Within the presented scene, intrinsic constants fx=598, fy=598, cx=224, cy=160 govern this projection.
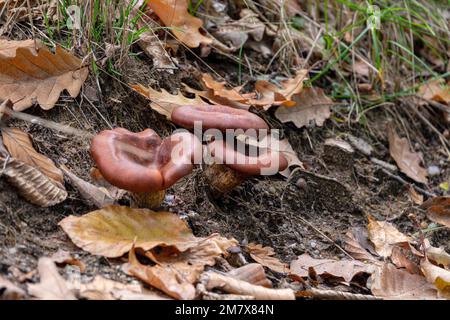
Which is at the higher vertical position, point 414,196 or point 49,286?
point 49,286

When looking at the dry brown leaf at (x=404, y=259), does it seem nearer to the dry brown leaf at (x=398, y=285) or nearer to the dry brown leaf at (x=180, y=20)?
the dry brown leaf at (x=398, y=285)

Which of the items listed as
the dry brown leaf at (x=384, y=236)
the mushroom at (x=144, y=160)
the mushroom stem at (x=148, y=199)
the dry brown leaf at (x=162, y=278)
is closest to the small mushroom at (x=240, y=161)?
the mushroom at (x=144, y=160)

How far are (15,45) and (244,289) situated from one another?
1.82 m

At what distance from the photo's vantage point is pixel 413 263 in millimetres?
3115

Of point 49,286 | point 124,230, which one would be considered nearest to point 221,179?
point 124,230

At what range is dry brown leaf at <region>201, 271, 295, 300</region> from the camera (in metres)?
2.43

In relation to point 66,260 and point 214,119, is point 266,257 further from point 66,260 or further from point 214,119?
point 66,260

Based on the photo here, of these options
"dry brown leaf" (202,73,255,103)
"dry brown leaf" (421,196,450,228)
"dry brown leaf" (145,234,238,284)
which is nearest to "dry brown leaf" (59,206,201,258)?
"dry brown leaf" (145,234,238,284)

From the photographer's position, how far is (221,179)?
10.2ft

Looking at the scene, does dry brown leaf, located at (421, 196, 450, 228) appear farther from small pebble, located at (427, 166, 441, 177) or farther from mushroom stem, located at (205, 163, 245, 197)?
mushroom stem, located at (205, 163, 245, 197)
